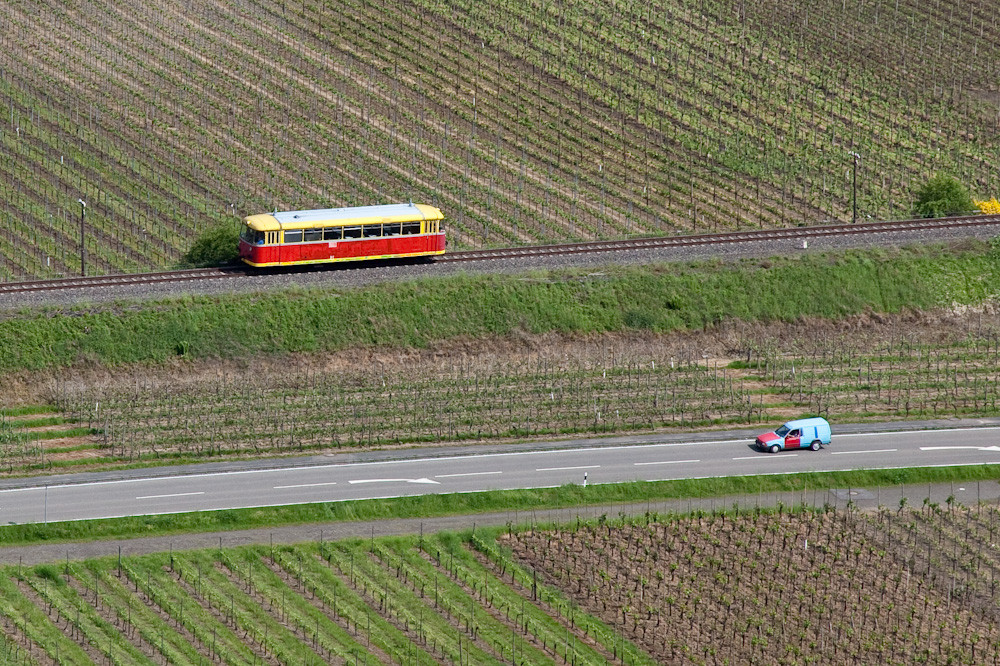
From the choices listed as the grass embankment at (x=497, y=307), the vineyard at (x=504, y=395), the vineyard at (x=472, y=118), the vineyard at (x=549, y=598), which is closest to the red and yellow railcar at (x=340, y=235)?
the grass embankment at (x=497, y=307)

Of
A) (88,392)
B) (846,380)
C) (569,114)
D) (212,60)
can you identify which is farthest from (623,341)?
(212,60)

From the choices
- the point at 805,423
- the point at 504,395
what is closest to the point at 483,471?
the point at 504,395

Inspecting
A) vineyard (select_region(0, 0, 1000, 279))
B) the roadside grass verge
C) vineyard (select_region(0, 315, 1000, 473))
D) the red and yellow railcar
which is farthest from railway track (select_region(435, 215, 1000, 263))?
the roadside grass verge

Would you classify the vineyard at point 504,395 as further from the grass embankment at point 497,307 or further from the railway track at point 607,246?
the railway track at point 607,246

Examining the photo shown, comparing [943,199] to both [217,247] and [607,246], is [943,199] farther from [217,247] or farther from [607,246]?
[217,247]

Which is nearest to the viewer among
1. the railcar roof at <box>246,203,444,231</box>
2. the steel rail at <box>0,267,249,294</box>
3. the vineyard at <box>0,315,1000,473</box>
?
the vineyard at <box>0,315,1000,473</box>

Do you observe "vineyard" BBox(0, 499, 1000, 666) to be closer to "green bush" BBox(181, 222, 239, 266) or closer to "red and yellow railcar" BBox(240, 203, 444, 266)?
"red and yellow railcar" BBox(240, 203, 444, 266)
